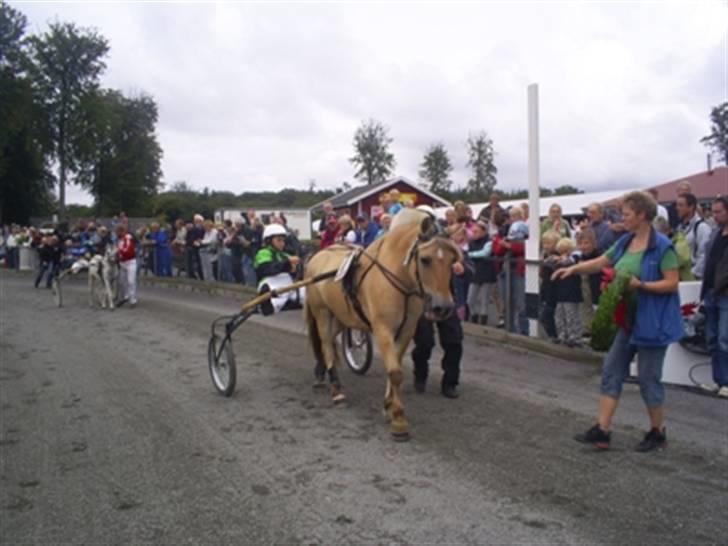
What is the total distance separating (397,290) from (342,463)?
5.64 feet

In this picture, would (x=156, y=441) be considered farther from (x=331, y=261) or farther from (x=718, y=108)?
(x=718, y=108)

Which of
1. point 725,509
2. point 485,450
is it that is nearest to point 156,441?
point 485,450

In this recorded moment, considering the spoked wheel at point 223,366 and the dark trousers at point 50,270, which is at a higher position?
the dark trousers at point 50,270

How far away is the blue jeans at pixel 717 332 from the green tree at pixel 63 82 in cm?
6064

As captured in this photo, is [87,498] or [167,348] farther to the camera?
[167,348]

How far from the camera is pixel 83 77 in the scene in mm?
62656

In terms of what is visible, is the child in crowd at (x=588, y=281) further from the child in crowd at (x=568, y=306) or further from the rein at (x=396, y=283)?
the rein at (x=396, y=283)

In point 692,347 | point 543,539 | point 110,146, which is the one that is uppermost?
point 110,146

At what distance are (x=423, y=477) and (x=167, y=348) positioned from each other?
7023 mm

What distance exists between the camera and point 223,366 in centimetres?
828

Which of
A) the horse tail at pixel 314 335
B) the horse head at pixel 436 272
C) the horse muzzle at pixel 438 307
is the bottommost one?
the horse tail at pixel 314 335

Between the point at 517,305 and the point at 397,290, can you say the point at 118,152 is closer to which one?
the point at 517,305

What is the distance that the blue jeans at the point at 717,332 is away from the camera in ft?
23.0

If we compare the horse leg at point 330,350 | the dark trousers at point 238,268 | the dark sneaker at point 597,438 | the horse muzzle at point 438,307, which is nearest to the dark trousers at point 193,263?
the dark trousers at point 238,268
